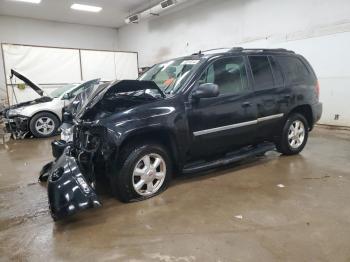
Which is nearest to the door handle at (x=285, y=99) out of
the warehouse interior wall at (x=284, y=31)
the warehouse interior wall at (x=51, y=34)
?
the warehouse interior wall at (x=284, y=31)

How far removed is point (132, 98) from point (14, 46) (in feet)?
27.1

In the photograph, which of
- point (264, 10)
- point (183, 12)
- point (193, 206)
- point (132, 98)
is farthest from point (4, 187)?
point (183, 12)

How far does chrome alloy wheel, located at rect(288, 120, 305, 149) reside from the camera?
14.1 feet

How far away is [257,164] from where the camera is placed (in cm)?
412

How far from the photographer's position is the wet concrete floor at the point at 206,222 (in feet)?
6.88

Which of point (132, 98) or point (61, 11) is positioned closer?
point (132, 98)

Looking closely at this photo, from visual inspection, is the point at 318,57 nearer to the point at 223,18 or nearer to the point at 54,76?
the point at 223,18

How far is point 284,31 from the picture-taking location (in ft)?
26.0

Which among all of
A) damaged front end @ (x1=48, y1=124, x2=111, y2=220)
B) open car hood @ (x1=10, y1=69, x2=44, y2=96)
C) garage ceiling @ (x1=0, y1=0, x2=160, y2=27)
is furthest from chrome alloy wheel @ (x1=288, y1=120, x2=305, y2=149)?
garage ceiling @ (x1=0, y1=0, x2=160, y2=27)

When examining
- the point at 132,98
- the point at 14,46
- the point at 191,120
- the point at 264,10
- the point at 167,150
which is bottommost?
the point at 167,150

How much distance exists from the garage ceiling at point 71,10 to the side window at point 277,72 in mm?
7911

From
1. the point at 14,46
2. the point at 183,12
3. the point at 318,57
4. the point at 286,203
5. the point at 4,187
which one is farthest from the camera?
the point at 183,12

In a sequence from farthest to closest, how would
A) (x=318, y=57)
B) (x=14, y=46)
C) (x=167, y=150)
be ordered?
(x=14, y=46) → (x=318, y=57) → (x=167, y=150)

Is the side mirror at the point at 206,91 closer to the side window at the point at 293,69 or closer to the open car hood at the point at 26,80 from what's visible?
the side window at the point at 293,69
